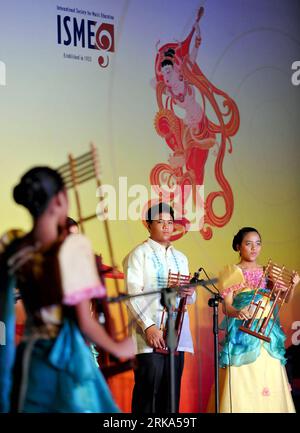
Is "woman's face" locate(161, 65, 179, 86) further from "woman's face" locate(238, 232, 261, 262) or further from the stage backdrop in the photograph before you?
"woman's face" locate(238, 232, 261, 262)

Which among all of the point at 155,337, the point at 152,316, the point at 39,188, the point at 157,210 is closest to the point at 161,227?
the point at 157,210

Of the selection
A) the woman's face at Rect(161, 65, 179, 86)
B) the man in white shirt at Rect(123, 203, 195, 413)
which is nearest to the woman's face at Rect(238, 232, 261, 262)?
the man in white shirt at Rect(123, 203, 195, 413)

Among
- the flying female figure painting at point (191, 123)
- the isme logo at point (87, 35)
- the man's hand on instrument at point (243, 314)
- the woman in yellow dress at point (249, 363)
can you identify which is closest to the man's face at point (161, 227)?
the woman in yellow dress at point (249, 363)

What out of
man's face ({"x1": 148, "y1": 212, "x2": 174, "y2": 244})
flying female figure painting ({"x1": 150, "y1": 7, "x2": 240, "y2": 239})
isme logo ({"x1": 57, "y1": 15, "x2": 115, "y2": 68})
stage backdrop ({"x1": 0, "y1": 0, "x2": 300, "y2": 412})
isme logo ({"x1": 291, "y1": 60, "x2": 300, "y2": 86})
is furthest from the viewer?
isme logo ({"x1": 291, "y1": 60, "x2": 300, "y2": 86})

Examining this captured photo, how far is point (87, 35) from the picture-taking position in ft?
19.3

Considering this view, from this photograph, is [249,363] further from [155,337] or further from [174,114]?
[174,114]

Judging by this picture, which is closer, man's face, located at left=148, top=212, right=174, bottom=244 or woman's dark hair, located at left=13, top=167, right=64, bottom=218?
woman's dark hair, located at left=13, top=167, right=64, bottom=218

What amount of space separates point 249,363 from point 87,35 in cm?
262

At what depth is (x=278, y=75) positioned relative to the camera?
693 centimetres

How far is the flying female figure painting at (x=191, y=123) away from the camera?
20.7ft

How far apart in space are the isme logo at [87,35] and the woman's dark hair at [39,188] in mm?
2674

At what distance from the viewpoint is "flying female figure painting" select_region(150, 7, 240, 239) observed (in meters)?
6.30

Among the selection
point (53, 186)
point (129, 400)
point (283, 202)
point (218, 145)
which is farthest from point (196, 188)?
point (53, 186)

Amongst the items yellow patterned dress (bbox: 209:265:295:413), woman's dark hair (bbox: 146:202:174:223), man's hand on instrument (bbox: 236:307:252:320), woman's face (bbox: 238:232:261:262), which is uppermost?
woman's dark hair (bbox: 146:202:174:223)
